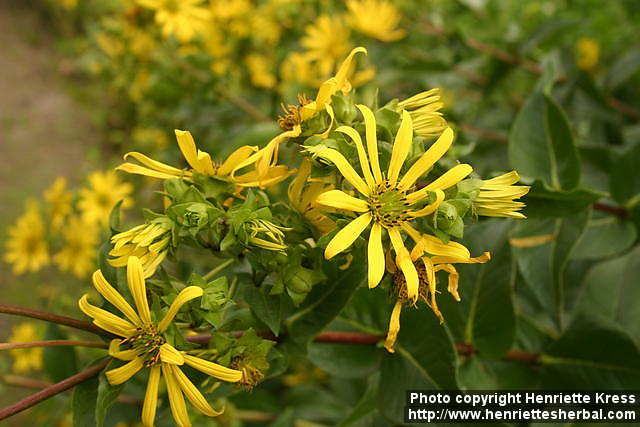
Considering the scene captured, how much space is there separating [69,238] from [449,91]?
2.59m

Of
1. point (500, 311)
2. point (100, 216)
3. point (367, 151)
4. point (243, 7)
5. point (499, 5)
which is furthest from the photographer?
point (100, 216)

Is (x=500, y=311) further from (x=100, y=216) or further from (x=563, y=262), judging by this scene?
(x=100, y=216)

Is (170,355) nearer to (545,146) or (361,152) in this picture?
(361,152)

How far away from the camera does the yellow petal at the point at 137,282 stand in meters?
1.11

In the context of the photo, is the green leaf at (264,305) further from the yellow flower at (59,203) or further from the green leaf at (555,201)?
the yellow flower at (59,203)

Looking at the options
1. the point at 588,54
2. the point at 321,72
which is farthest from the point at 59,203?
the point at 588,54

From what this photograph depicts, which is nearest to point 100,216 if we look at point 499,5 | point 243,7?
point 243,7

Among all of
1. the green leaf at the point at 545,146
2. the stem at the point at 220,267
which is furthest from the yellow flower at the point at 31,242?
the green leaf at the point at 545,146

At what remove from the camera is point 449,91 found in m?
3.51

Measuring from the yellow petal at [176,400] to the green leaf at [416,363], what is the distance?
24.1 inches

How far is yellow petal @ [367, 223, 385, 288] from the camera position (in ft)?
3.53

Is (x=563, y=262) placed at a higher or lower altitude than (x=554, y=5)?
lower

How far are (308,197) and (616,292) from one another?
4.99ft

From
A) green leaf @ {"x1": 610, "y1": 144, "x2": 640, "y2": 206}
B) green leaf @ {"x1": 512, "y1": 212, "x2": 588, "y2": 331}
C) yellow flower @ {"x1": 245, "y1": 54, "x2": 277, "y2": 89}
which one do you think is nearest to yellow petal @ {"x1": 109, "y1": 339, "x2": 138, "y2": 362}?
green leaf @ {"x1": 512, "y1": 212, "x2": 588, "y2": 331}
